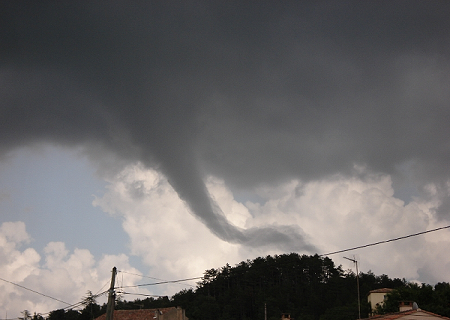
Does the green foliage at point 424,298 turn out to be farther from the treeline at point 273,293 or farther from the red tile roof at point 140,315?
the red tile roof at point 140,315

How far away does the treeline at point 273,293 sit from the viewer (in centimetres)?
14212

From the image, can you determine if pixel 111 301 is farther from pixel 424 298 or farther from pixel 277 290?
pixel 277 290

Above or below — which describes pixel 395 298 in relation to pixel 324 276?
below

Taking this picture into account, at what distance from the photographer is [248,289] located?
16475 centimetres

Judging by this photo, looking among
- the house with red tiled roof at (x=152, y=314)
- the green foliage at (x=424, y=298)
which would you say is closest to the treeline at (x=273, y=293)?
the green foliage at (x=424, y=298)

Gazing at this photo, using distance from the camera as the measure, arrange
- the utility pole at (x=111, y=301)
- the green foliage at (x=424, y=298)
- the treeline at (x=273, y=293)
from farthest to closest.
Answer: the treeline at (x=273, y=293)
the green foliage at (x=424, y=298)
the utility pole at (x=111, y=301)

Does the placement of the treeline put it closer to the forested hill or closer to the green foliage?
the forested hill

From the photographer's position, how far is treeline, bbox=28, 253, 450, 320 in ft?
466

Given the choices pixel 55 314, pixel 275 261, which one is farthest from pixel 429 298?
pixel 55 314

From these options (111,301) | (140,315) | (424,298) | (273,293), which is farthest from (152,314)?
(273,293)

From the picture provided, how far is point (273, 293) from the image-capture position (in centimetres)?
15900

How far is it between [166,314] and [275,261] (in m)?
110

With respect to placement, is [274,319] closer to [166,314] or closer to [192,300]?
[192,300]

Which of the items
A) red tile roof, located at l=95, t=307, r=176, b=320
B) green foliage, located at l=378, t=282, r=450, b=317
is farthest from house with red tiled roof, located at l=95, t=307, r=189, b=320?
green foliage, located at l=378, t=282, r=450, b=317
